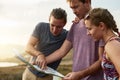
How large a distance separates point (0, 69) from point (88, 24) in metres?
6.08

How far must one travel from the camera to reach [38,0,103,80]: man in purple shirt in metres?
2.83

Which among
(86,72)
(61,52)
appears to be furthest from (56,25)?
(86,72)

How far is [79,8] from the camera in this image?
299 centimetres

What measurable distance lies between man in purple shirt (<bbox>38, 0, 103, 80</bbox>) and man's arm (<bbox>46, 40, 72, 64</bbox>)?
3.8 inches

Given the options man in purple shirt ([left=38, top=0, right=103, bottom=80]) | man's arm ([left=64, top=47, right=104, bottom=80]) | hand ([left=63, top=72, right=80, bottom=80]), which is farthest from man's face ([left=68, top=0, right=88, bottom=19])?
hand ([left=63, top=72, right=80, bottom=80])

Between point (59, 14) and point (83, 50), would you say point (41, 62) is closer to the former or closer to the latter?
point (83, 50)

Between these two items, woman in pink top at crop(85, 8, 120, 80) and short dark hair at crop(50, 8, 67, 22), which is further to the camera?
short dark hair at crop(50, 8, 67, 22)

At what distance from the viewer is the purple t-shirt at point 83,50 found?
9.46 feet

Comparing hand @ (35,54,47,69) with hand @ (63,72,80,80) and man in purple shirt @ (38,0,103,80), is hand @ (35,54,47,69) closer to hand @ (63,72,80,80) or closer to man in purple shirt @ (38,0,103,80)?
man in purple shirt @ (38,0,103,80)

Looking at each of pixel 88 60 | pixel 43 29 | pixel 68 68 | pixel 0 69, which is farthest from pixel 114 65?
pixel 0 69

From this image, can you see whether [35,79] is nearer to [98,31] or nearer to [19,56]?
[19,56]

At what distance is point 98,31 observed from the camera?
2.48 m

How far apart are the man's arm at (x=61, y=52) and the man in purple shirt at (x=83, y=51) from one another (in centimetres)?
10

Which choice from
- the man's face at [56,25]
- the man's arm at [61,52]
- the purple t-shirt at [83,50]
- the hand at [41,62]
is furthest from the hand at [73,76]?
the man's face at [56,25]
